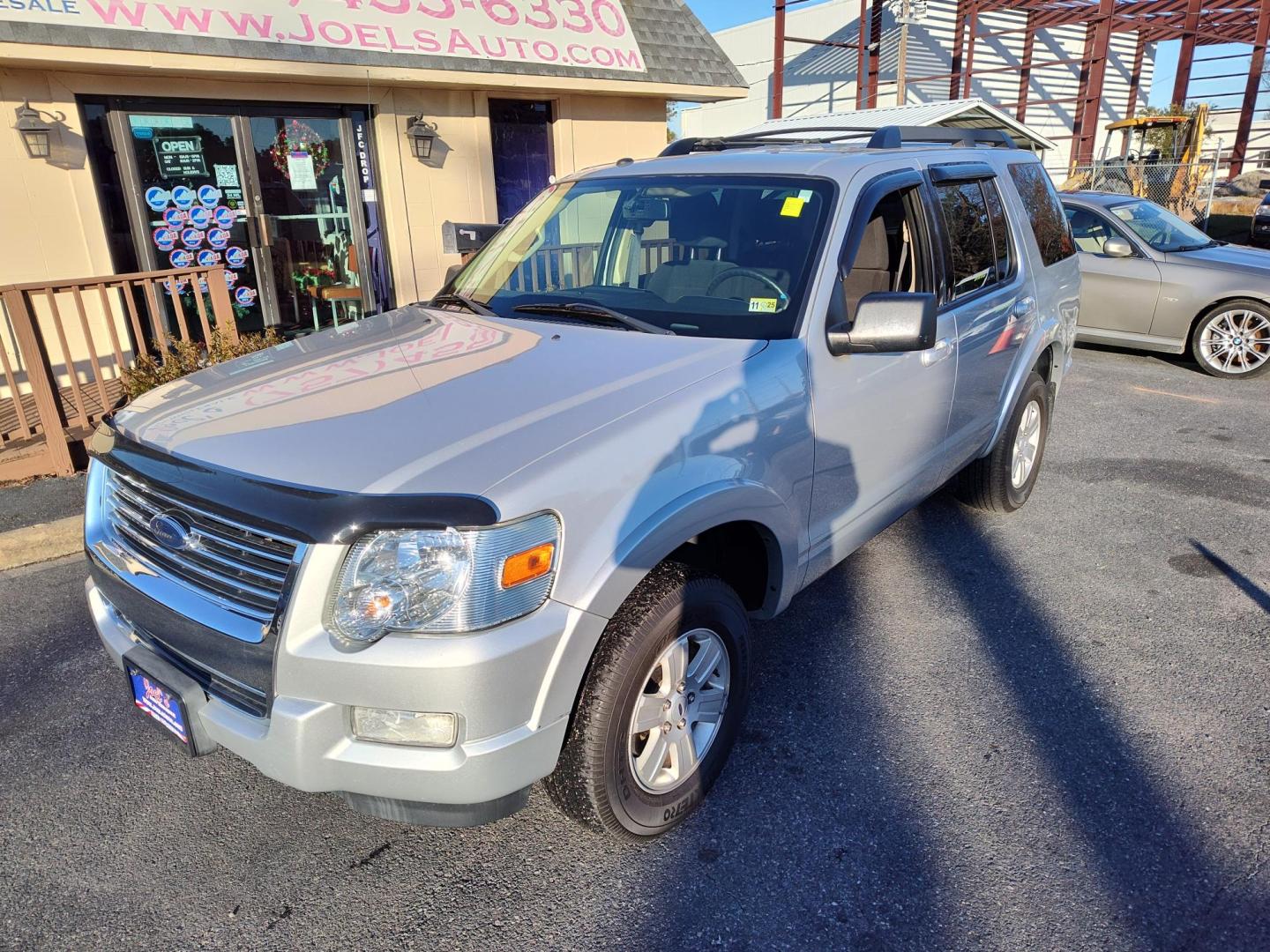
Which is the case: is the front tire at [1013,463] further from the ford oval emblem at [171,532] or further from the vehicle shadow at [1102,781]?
the ford oval emblem at [171,532]

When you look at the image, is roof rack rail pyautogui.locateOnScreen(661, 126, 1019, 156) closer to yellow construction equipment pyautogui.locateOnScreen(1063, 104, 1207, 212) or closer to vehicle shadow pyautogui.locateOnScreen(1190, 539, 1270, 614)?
vehicle shadow pyautogui.locateOnScreen(1190, 539, 1270, 614)

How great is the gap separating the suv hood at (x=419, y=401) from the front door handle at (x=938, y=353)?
42.0 inches

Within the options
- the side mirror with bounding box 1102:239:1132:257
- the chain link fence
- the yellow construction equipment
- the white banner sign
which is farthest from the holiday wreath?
the chain link fence

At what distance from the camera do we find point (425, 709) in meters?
1.98

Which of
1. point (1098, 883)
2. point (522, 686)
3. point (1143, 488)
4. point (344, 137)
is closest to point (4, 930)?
point (522, 686)

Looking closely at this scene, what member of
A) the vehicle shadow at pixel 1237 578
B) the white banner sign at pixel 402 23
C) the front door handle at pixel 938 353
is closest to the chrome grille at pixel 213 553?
Answer: the front door handle at pixel 938 353

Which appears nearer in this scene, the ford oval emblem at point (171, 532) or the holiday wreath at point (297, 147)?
the ford oval emblem at point (171, 532)

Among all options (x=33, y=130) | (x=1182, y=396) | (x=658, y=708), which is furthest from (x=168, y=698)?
(x=1182, y=396)

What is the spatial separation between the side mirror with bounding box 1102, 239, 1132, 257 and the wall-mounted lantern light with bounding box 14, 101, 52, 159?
9.40 metres

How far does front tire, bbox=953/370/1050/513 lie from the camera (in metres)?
4.61

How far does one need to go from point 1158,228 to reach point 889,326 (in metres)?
7.91

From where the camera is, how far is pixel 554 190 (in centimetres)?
Result: 410

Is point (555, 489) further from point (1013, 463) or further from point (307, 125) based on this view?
point (307, 125)

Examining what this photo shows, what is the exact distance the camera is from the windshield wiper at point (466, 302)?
134 inches
